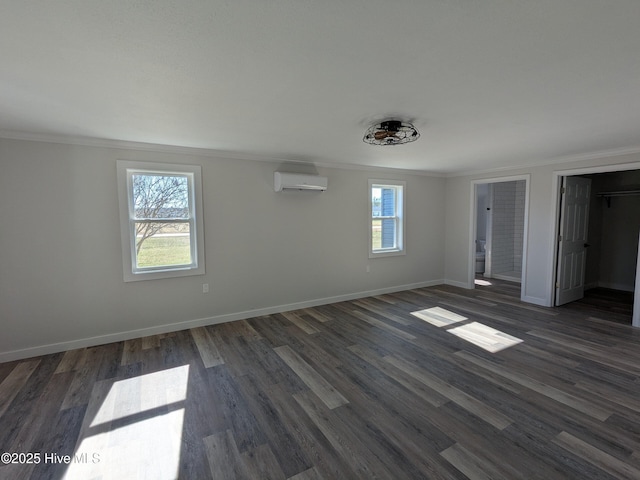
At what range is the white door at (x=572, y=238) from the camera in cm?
455

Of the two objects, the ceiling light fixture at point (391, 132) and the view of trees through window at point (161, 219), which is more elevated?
the ceiling light fixture at point (391, 132)

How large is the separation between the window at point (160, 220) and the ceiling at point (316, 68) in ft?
2.00

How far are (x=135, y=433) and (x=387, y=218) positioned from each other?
15.2ft

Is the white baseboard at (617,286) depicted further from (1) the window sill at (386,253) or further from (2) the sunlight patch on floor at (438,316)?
(1) the window sill at (386,253)

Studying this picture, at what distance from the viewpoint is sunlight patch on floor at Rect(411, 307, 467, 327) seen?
3955 mm

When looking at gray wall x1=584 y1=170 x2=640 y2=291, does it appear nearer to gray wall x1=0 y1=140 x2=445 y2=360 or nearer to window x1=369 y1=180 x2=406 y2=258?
window x1=369 y1=180 x2=406 y2=258

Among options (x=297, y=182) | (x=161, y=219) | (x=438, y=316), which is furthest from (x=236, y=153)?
(x=438, y=316)

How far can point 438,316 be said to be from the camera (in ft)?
13.8

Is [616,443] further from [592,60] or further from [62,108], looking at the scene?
[62,108]

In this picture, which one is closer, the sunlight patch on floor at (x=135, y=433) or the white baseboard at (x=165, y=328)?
the sunlight patch on floor at (x=135, y=433)

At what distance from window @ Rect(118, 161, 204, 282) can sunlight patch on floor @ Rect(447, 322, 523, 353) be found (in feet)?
11.1

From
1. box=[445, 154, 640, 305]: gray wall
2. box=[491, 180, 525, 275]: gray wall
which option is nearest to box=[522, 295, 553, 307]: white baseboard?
box=[445, 154, 640, 305]: gray wall

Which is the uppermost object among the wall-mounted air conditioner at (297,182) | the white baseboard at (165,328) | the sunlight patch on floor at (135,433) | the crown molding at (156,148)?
the crown molding at (156,148)

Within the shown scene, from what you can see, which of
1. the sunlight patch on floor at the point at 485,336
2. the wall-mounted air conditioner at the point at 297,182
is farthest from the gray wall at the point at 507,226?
the wall-mounted air conditioner at the point at 297,182
